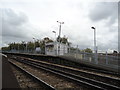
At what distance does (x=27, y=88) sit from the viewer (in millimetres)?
7238

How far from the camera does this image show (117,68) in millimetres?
13227

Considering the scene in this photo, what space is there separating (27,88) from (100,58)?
10.5 m

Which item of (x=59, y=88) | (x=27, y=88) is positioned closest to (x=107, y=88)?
(x=59, y=88)

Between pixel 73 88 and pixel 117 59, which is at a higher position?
pixel 117 59

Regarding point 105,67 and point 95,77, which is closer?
point 95,77

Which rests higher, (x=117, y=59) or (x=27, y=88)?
(x=117, y=59)

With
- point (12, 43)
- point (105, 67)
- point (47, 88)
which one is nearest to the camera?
point (47, 88)

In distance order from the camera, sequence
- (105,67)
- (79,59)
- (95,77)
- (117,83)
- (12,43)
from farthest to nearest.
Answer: (12,43), (79,59), (105,67), (95,77), (117,83)

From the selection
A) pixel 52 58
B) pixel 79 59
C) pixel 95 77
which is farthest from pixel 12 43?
pixel 95 77

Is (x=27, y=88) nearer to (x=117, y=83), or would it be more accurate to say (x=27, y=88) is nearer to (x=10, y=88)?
(x=10, y=88)

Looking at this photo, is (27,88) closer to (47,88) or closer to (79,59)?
(47,88)

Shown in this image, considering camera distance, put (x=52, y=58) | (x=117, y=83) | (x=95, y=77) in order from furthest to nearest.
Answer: (x=52, y=58)
(x=95, y=77)
(x=117, y=83)

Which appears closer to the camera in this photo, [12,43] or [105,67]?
[105,67]

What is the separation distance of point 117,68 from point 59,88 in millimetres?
8020
